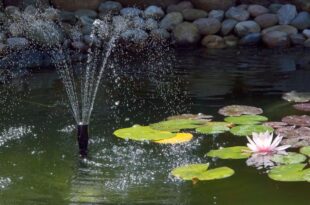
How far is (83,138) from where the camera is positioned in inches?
156

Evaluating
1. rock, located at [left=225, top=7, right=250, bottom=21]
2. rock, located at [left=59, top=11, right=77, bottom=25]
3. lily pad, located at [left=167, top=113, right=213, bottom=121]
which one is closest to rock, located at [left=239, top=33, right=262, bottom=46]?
rock, located at [left=225, top=7, right=250, bottom=21]

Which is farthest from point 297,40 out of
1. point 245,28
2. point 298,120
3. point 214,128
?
point 214,128

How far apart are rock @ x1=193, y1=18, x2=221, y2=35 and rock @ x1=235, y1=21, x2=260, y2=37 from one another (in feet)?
0.99

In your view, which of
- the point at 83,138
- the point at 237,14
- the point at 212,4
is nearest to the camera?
the point at 83,138

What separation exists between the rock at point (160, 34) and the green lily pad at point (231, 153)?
5.27 meters

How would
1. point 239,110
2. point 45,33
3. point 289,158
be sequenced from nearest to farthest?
point 289,158, point 239,110, point 45,33

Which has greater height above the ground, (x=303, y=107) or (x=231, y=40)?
(x=231, y=40)

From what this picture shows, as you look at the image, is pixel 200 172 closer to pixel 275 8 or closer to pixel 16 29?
pixel 16 29

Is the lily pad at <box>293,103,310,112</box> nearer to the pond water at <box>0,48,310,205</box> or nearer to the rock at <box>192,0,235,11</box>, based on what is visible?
the pond water at <box>0,48,310,205</box>

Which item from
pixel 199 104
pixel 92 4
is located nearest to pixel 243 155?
pixel 199 104

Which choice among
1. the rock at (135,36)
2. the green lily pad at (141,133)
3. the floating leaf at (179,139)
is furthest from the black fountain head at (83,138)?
the rock at (135,36)

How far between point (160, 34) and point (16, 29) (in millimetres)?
2095

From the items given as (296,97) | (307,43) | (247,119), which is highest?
(307,43)

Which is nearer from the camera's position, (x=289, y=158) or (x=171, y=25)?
(x=289, y=158)
